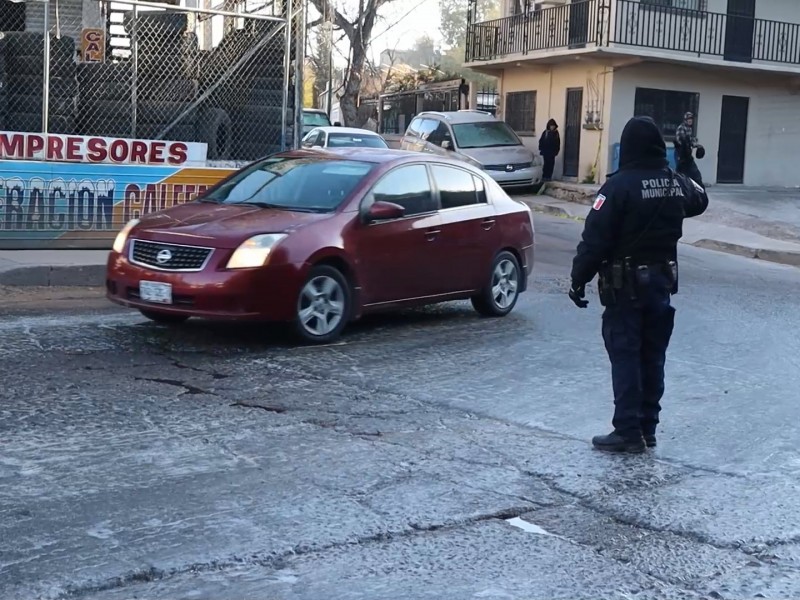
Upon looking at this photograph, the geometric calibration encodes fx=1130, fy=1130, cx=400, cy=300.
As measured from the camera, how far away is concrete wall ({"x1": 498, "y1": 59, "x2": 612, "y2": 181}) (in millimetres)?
26969

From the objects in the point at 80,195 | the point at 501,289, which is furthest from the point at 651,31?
the point at 501,289

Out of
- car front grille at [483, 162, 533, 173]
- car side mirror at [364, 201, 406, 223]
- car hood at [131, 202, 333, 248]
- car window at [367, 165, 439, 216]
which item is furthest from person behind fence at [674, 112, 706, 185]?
car front grille at [483, 162, 533, 173]

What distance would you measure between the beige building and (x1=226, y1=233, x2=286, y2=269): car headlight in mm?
18763

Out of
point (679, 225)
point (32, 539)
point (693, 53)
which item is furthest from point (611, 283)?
point (693, 53)

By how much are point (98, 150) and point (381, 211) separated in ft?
16.8

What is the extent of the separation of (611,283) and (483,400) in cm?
157

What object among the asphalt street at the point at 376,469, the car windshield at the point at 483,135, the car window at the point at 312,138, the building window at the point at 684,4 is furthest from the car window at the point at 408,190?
the building window at the point at 684,4

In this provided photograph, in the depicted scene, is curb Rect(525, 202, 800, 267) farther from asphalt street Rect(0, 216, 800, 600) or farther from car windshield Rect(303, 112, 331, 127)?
car windshield Rect(303, 112, 331, 127)

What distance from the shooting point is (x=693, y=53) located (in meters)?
27.0

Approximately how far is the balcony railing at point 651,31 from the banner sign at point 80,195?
49.6 feet

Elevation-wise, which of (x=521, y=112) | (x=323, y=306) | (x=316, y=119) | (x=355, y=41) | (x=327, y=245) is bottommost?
→ (x=323, y=306)

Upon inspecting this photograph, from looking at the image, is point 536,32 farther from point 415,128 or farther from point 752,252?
point 752,252

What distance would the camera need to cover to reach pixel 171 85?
14234mm

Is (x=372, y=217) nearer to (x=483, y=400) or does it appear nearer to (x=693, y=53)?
(x=483, y=400)
